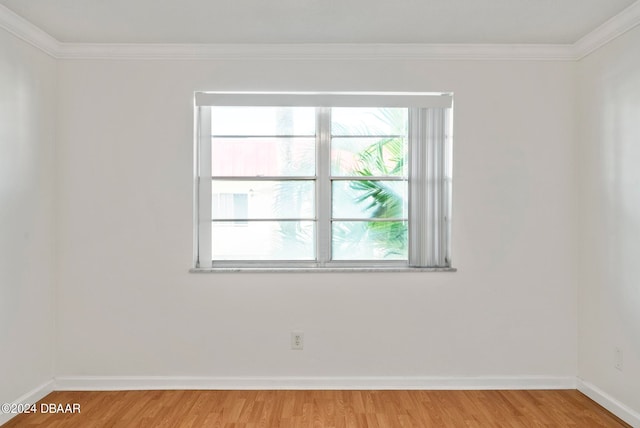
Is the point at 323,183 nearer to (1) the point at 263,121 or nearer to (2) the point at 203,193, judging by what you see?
(1) the point at 263,121

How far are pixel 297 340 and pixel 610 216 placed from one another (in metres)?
2.35

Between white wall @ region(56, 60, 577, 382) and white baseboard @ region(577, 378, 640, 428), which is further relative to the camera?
white wall @ region(56, 60, 577, 382)

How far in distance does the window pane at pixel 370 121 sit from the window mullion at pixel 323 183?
7cm

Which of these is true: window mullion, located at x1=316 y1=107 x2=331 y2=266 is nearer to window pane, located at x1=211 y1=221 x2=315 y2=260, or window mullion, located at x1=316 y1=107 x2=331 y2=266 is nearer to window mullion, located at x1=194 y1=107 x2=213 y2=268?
window pane, located at x1=211 y1=221 x2=315 y2=260

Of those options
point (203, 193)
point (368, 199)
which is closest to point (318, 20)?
point (368, 199)

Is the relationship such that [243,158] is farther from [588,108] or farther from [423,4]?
[588,108]

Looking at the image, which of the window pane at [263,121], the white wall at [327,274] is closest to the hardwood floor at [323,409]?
the white wall at [327,274]

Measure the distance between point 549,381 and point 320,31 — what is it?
304 centimetres

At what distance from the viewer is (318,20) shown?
128 inches

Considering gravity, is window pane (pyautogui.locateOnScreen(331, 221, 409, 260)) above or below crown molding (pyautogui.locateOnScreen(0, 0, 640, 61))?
below

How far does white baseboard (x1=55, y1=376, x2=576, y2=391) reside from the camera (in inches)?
149

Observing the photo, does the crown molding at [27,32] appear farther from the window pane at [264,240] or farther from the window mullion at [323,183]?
the window mullion at [323,183]

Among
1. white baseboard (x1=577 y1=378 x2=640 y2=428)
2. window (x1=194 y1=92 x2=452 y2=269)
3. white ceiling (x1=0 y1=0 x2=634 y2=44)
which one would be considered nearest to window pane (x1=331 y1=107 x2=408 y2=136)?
window (x1=194 y1=92 x2=452 y2=269)

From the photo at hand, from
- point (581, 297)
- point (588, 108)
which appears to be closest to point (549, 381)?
point (581, 297)
